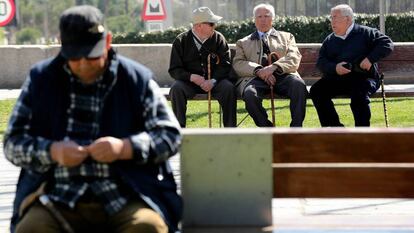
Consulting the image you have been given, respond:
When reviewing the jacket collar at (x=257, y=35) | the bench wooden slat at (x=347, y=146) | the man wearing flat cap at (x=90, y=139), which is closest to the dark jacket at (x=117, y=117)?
the man wearing flat cap at (x=90, y=139)

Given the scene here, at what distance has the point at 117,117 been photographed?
14.0 feet

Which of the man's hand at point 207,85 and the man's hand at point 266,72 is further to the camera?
the man's hand at point 207,85

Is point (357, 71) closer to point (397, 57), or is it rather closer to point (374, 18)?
point (397, 57)

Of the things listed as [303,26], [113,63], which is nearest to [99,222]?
[113,63]

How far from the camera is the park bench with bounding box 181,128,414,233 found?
4.45m

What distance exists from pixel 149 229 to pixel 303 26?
1641 cm

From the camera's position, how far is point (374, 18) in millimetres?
20656

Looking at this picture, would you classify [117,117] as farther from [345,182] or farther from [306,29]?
[306,29]

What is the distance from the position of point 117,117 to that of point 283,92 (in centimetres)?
548

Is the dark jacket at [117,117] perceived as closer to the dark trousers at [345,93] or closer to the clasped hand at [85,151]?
the clasped hand at [85,151]

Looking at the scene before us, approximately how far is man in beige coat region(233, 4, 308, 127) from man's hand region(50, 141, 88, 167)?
5.43 m

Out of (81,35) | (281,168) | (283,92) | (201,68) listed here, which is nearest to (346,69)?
(283,92)

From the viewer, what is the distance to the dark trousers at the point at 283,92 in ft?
31.0

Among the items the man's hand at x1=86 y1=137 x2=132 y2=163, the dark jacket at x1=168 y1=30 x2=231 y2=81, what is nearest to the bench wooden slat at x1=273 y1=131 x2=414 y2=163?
the man's hand at x1=86 y1=137 x2=132 y2=163
